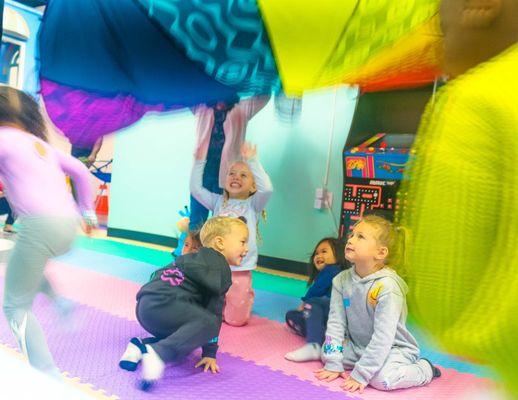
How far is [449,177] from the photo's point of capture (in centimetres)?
24

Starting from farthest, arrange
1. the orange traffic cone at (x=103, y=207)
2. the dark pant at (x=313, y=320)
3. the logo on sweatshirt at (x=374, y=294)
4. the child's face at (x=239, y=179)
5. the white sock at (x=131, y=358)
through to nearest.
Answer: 1. the orange traffic cone at (x=103, y=207)
2. the child's face at (x=239, y=179)
3. the dark pant at (x=313, y=320)
4. the logo on sweatshirt at (x=374, y=294)
5. the white sock at (x=131, y=358)

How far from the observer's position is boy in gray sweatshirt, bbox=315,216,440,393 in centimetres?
96

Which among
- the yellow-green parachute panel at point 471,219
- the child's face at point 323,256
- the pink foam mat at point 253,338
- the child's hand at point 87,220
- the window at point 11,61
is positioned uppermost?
the window at point 11,61

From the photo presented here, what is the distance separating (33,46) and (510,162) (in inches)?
42.2

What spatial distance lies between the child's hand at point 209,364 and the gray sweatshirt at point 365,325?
0.25 m

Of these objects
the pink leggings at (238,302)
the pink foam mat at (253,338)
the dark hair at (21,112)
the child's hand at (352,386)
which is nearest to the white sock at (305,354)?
the pink foam mat at (253,338)

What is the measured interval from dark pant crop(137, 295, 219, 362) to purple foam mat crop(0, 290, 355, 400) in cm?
6

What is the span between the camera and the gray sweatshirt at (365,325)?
960 mm

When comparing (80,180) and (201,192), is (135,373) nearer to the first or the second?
(80,180)

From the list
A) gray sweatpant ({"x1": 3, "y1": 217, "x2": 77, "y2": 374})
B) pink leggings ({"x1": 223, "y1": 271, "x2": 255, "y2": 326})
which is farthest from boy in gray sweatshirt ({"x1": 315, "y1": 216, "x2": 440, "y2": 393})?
gray sweatpant ({"x1": 3, "y1": 217, "x2": 77, "y2": 374})

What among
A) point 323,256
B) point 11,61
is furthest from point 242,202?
point 11,61

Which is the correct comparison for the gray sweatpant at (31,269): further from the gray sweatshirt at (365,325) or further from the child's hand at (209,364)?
the gray sweatshirt at (365,325)

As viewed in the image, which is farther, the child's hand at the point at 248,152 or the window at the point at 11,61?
the child's hand at the point at 248,152

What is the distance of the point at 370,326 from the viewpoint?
3.45 feet
